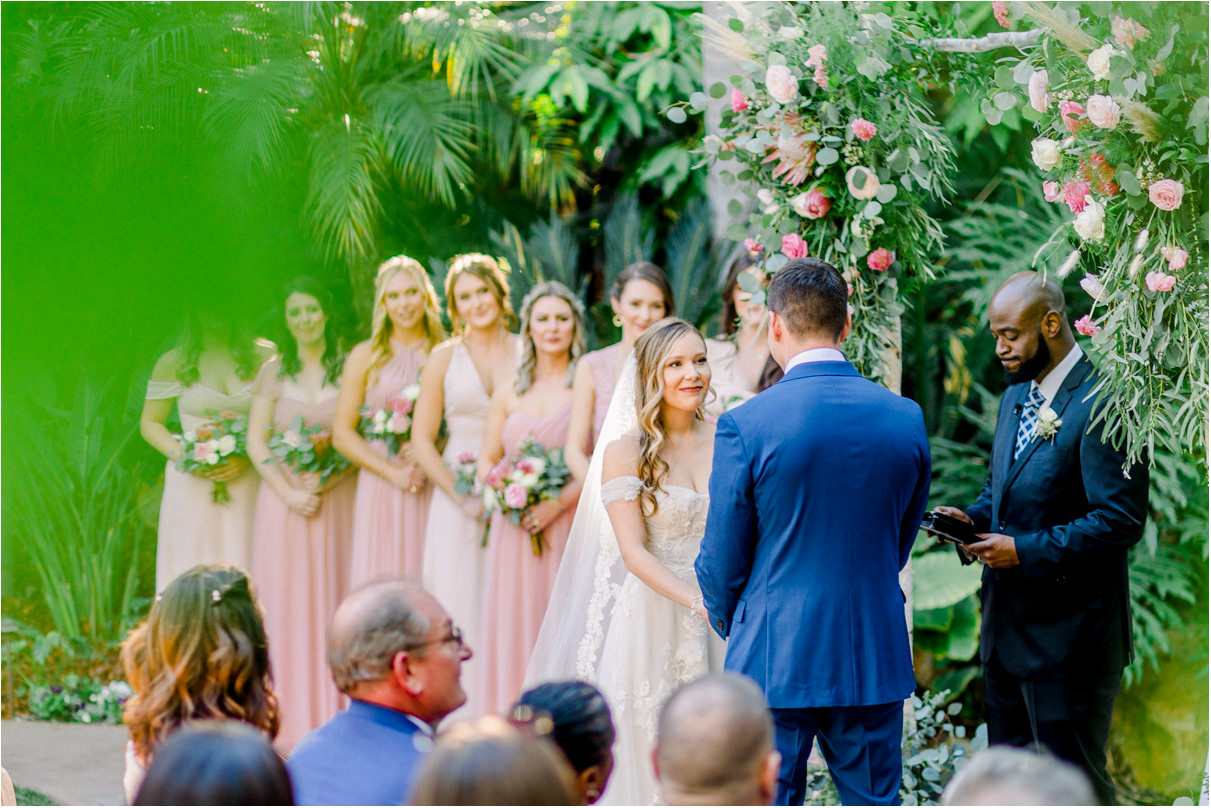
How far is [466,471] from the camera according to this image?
5754 millimetres

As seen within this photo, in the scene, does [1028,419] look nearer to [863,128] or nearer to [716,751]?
[863,128]

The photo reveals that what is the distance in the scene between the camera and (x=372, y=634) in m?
2.49

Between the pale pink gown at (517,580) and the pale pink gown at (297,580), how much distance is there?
3.22ft

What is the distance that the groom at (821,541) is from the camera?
3139mm

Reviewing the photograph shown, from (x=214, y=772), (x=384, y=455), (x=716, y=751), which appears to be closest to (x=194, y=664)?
(x=214, y=772)

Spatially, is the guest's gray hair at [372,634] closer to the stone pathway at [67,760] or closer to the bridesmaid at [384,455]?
the stone pathway at [67,760]

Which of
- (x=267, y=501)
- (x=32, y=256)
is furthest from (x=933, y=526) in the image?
(x=32, y=256)

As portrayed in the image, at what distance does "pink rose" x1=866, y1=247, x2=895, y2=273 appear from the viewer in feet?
13.9

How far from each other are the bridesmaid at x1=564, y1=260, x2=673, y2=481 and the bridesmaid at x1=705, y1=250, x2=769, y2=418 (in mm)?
321

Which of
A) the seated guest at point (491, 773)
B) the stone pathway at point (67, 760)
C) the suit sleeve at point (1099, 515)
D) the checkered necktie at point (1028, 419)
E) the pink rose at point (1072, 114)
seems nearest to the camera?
the seated guest at point (491, 773)

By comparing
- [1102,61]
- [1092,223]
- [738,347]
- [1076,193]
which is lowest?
[738,347]

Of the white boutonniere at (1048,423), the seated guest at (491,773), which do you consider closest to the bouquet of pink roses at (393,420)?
the white boutonniere at (1048,423)

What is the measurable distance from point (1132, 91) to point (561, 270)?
181 inches

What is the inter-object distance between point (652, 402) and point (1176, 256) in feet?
5.51
